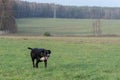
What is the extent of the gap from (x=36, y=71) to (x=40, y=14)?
168540 millimetres

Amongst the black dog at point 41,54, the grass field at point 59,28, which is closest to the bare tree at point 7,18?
the grass field at point 59,28

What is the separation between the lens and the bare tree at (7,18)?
91375 millimetres

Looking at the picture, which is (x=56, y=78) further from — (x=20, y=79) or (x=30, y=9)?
(x=30, y=9)

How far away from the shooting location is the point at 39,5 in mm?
196125

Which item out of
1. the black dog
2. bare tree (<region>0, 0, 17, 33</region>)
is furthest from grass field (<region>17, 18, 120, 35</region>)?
the black dog

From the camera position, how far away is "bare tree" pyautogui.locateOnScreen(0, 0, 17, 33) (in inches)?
3597

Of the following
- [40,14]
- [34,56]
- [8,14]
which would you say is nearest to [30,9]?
[40,14]

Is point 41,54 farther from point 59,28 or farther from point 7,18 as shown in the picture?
point 59,28

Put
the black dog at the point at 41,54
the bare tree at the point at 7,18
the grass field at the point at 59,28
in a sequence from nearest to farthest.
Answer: the black dog at the point at 41,54 → the bare tree at the point at 7,18 → the grass field at the point at 59,28

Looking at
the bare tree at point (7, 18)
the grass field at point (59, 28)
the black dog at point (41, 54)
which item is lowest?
the grass field at point (59, 28)

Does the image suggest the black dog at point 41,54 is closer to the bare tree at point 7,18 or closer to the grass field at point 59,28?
the grass field at point 59,28

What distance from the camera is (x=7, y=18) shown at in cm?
9319

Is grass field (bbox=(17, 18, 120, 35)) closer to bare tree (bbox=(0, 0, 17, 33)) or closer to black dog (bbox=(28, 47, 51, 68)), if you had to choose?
bare tree (bbox=(0, 0, 17, 33))

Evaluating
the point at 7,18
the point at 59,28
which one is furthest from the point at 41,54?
the point at 59,28
